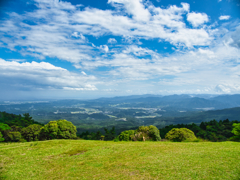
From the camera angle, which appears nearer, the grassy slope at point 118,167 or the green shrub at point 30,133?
the grassy slope at point 118,167

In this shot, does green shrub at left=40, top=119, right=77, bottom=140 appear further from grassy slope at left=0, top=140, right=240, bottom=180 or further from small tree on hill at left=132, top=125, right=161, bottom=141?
grassy slope at left=0, top=140, right=240, bottom=180

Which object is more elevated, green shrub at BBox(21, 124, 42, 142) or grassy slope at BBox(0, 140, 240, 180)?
grassy slope at BBox(0, 140, 240, 180)

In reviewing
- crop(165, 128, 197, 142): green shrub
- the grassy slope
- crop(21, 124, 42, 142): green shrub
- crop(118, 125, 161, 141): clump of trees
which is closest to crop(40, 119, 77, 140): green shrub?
crop(21, 124, 42, 142): green shrub

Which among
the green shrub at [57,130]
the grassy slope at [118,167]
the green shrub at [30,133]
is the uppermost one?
the grassy slope at [118,167]

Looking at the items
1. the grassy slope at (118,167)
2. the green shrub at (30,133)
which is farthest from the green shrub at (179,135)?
the green shrub at (30,133)

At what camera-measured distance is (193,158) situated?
13.6 metres

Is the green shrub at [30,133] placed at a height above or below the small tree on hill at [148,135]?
below

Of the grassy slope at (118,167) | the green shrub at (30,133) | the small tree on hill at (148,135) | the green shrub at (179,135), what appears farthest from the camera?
the green shrub at (30,133)

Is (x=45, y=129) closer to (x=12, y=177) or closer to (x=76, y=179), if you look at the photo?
(x=12, y=177)

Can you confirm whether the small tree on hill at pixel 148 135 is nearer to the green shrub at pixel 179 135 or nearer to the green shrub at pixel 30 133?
the green shrub at pixel 179 135

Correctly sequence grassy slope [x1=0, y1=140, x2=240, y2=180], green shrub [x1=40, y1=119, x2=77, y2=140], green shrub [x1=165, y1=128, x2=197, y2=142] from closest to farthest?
grassy slope [x1=0, y1=140, x2=240, y2=180] < green shrub [x1=165, y1=128, x2=197, y2=142] < green shrub [x1=40, y1=119, x2=77, y2=140]

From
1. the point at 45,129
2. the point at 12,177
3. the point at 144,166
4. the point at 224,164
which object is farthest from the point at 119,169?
the point at 45,129

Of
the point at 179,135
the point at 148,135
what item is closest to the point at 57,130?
the point at 148,135

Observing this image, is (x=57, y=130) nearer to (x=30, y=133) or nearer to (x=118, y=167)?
(x=30, y=133)
